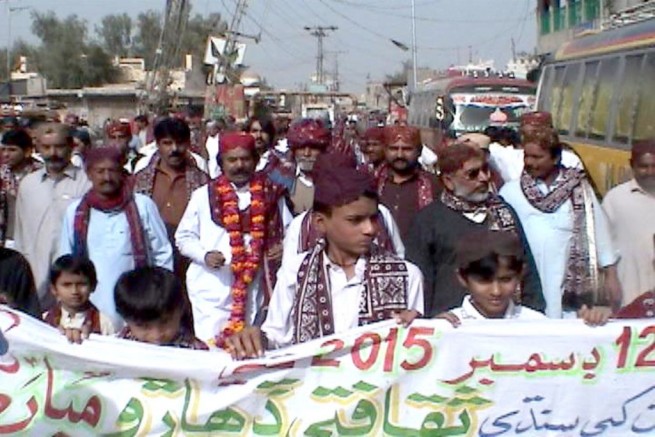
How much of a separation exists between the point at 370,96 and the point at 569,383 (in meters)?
97.7

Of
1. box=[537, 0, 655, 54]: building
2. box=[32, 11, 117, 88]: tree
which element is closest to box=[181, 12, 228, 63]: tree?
box=[32, 11, 117, 88]: tree

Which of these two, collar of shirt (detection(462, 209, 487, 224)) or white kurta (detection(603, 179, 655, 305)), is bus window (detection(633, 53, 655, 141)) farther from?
collar of shirt (detection(462, 209, 487, 224))

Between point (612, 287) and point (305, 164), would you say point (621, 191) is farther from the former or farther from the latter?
point (305, 164)

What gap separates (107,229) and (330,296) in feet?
6.99

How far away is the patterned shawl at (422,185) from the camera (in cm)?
693

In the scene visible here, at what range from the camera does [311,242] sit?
17.8 feet

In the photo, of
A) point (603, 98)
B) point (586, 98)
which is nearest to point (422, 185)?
point (603, 98)

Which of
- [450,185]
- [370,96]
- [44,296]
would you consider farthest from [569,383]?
[370,96]

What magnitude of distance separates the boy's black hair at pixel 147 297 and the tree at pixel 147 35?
94.8 m

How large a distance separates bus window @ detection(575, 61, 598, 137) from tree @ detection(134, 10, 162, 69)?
85232 millimetres

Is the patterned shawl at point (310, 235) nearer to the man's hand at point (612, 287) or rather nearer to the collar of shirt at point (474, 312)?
the collar of shirt at point (474, 312)

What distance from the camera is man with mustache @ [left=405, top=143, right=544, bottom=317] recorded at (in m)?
5.24

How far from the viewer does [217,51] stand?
26.6 meters

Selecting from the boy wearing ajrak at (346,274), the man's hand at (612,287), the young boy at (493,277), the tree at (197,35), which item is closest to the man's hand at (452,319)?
the young boy at (493,277)
